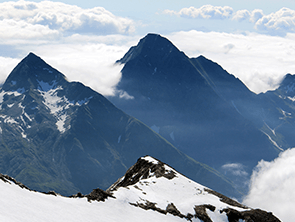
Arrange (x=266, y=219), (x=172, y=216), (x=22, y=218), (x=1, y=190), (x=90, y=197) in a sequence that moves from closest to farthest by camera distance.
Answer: (x=22, y=218)
(x=1, y=190)
(x=90, y=197)
(x=172, y=216)
(x=266, y=219)

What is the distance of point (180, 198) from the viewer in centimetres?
10750

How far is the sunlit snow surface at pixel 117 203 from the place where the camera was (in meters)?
58.4

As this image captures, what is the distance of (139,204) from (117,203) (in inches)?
343

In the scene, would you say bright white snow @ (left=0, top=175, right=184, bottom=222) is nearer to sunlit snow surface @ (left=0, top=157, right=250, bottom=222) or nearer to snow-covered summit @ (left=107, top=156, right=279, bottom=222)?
sunlit snow surface @ (left=0, top=157, right=250, bottom=222)

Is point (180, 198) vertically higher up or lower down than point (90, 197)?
higher up

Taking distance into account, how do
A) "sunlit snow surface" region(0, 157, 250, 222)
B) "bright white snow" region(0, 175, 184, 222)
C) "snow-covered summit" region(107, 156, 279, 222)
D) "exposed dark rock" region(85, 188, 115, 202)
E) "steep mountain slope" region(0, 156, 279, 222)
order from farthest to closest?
"snow-covered summit" region(107, 156, 279, 222)
"exposed dark rock" region(85, 188, 115, 202)
"steep mountain slope" region(0, 156, 279, 222)
"sunlit snow surface" region(0, 157, 250, 222)
"bright white snow" region(0, 175, 184, 222)

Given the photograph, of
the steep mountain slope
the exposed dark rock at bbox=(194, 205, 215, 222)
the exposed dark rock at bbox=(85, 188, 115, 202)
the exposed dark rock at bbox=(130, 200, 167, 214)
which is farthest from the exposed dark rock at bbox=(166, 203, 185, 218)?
the exposed dark rock at bbox=(85, 188, 115, 202)

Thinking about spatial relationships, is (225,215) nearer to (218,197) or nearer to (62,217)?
(218,197)

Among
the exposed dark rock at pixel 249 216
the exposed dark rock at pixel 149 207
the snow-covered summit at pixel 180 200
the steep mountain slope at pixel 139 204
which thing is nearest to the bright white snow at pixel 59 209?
the steep mountain slope at pixel 139 204

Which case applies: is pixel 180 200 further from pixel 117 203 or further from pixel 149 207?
pixel 117 203

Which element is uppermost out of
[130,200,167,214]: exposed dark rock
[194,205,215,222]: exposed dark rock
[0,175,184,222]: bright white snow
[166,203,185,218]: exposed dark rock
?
[194,205,215,222]: exposed dark rock

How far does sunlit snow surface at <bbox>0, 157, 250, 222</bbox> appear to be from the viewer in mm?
58375

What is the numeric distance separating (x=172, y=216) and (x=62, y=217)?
37255mm

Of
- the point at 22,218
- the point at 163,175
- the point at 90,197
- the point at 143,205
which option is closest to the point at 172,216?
the point at 143,205
